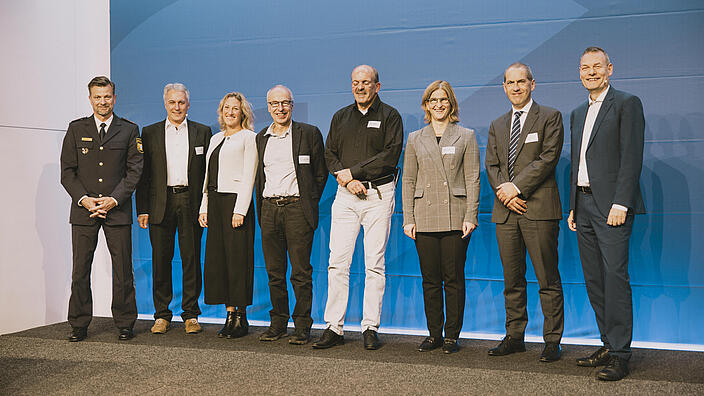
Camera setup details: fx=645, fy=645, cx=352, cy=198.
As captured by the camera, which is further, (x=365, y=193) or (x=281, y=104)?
(x=281, y=104)

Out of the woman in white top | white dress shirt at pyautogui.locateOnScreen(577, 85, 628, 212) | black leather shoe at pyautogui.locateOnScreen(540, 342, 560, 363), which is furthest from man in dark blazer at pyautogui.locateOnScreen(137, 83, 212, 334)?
white dress shirt at pyautogui.locateOnScreen(577, 85, 628, 212)

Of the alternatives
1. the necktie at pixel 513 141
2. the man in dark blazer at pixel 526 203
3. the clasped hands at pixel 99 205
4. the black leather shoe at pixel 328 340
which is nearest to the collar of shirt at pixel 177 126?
the clasped hands at pixel 99 205

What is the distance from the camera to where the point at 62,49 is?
497 centimetres

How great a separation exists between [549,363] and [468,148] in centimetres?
127

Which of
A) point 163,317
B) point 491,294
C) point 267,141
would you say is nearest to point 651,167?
point 491,294

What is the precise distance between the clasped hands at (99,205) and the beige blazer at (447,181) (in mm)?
1975

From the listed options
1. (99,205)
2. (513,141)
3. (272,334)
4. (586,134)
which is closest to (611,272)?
(586,134)

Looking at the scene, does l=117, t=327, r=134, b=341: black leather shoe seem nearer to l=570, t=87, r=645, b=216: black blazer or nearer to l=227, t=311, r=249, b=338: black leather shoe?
l=227, t=311, r=249, b=338: black leather shoe

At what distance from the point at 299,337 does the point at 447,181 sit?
1.32 m

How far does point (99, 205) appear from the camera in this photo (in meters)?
4.18

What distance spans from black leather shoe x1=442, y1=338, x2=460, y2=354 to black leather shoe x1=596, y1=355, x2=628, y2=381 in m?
0.83

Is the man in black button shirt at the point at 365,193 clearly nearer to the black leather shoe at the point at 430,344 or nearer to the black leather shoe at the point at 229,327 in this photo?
the black leather shoe at the point at 430,344

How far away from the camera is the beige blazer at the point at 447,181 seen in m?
3.71

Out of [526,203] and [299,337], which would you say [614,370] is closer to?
[526,203]
